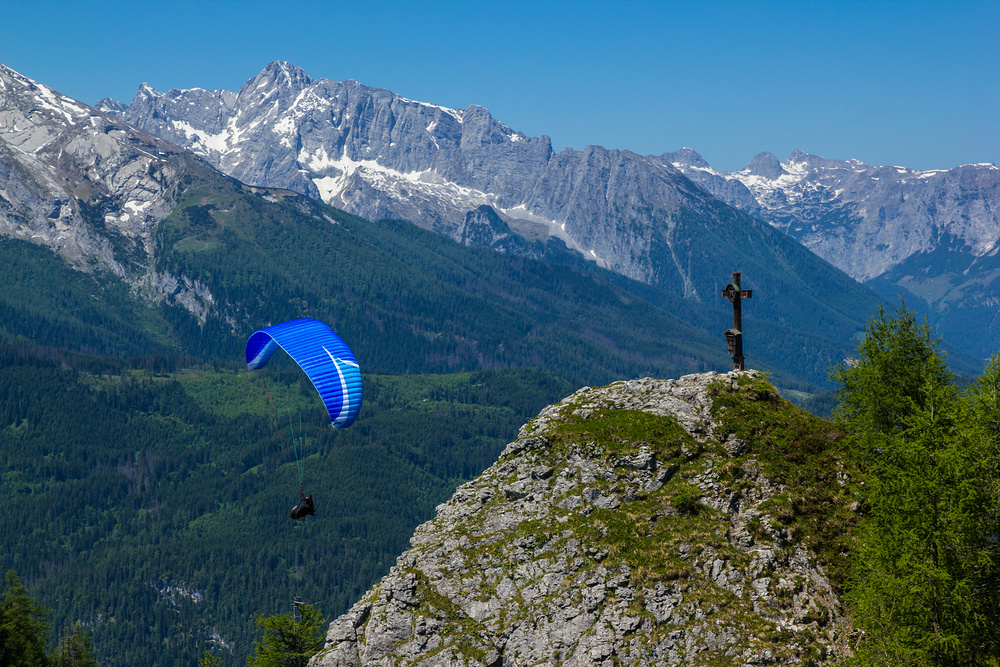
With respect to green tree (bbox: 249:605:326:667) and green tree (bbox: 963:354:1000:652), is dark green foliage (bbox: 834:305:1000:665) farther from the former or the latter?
green tree (bbox: 249:605:326:667)

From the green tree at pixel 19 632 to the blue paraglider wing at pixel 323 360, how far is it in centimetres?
4362

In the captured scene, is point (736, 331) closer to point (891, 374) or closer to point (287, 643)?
point (891, 374)

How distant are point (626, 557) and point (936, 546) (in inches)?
664

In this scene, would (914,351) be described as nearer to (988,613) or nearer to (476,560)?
(988,613)

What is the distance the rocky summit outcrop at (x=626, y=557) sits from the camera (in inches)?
1922

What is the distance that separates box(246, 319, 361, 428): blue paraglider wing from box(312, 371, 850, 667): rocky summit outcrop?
979cm

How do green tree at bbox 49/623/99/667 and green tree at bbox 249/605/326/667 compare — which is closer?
green tree at bbox 249/605/326/667

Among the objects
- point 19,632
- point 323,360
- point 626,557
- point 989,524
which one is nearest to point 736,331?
point 626,557

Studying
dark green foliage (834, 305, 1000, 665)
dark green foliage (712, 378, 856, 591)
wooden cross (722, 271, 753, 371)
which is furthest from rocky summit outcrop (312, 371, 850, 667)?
dark green foliage (834, 305, 1000, 665)

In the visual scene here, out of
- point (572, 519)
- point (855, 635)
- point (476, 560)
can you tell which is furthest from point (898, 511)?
point (476, 560)

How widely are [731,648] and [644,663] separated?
450 centimetres

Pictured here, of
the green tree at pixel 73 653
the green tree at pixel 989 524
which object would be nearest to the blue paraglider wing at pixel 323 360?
the green tree at pixel 989 524

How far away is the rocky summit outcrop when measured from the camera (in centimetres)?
4881

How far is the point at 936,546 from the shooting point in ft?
135
